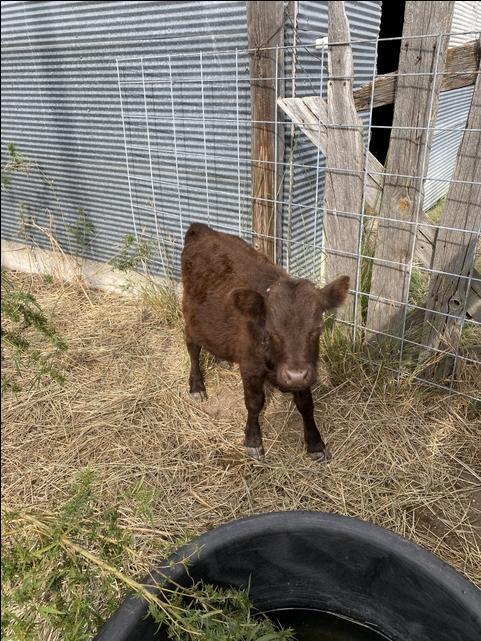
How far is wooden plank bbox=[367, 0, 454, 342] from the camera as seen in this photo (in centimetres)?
264

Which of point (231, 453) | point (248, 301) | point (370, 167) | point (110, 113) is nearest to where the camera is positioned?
point (248, 301)

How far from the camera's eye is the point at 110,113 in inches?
182

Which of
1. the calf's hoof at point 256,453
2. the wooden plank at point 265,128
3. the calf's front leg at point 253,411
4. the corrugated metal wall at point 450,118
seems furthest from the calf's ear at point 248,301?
the corrugated metal wall at point 450,118

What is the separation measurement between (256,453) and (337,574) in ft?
3.59

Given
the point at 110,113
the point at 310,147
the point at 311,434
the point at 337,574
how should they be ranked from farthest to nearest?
1. the point at 110,113
2. the point at 310,147
3. the point at 311,434
4. the point at 337,574

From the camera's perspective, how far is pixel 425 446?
2.98 m

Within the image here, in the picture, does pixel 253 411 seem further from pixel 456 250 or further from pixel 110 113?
pixel 110 113

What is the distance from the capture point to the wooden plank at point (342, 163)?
2.92 metres

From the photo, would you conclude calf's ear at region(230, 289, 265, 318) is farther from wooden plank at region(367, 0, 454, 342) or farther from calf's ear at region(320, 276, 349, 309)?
wooden plank at region(367, 0, 454, 342)

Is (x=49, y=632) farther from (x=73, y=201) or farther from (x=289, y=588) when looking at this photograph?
(x=73, y=201)

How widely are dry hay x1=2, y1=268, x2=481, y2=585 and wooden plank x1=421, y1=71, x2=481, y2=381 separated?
1.31 ft

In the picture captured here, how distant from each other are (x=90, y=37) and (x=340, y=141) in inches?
106

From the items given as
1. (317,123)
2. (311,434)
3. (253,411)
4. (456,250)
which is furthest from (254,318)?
(317,123)

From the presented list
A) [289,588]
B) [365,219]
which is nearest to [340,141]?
[365,219]
